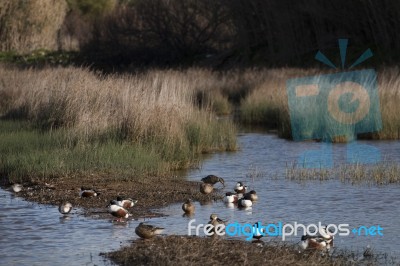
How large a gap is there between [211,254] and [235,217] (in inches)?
104

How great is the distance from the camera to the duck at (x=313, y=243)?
932 centimetres

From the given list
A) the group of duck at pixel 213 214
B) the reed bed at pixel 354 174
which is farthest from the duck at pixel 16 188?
the reed bed at pixel 354 174

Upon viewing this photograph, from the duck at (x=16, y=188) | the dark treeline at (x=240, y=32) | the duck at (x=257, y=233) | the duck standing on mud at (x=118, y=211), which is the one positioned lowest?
the duck at (x=16, y=188)

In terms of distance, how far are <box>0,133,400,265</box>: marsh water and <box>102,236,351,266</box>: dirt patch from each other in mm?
337

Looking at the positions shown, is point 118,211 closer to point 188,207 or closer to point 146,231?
point 188,207

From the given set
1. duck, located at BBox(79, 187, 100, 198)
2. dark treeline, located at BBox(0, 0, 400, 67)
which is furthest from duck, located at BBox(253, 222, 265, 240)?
dark treeline, located at BBox(0, 0, 400, 67)

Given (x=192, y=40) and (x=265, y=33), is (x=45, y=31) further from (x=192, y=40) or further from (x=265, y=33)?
(x=265, y=33)

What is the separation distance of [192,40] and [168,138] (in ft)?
84.9

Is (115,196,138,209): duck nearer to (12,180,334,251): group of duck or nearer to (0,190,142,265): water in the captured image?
(12,180,334,251): group of duck

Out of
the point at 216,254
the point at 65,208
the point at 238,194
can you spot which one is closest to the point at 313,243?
the point at 216,254

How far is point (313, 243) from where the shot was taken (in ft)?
30.7

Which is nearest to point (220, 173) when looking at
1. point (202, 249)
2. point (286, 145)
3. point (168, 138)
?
point (168, 138)

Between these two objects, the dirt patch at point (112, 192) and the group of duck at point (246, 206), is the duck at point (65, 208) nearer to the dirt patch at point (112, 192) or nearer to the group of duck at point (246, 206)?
the dirt patch at point (112, 192)

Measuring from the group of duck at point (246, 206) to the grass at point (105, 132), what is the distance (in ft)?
4.65
